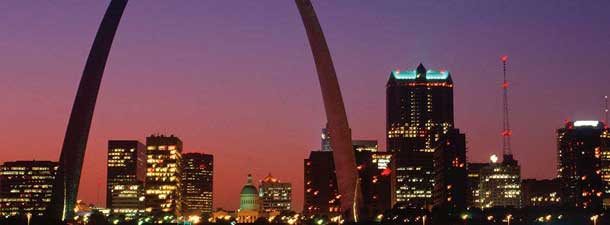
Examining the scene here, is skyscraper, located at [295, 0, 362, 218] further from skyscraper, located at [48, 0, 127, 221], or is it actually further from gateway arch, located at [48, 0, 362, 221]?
skyscraper, located at [48, 0, 127, 221]

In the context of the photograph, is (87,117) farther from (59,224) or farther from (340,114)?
(340,114)

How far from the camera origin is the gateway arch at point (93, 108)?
67.5m

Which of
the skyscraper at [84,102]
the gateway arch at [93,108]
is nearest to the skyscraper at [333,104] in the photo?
the gateway arch at [93,108]

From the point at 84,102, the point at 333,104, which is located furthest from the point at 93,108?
the point at 333,104

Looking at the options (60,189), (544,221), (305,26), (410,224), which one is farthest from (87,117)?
(544,221)

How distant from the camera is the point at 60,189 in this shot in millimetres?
70500

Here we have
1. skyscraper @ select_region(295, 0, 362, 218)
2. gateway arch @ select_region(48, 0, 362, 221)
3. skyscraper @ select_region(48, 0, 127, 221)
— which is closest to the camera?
skyscraper @ select_region(48, 0, 127, 221)

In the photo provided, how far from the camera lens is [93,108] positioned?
230 feet

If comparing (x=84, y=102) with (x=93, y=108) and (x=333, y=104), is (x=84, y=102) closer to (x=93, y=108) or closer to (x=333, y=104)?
(x=93, y=108)

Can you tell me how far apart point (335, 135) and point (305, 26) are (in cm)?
856

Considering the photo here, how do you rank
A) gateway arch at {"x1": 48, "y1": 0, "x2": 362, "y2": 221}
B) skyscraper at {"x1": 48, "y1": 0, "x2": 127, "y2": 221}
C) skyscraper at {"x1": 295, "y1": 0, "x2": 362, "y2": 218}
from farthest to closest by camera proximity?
skyscraper at {"x1": 295, "y1": 0, "x2": 362, "y2": 218} → gateway arch at {"x1": 48, "y1": 0, "x2": 362, "y2": 221} → skyscraper at {"x1": 48, "y1": 0, "x2": 127, "y2": 221}

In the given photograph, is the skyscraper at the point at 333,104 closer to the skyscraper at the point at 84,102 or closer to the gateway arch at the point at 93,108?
the gateway arch at the point at 93,108

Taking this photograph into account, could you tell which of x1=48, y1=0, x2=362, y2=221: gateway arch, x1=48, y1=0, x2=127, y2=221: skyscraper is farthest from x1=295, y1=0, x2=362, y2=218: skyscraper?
x1=48, y1=0, x2=127, y2=221: skyscraper

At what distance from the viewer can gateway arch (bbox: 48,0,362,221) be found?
67.5 metres
